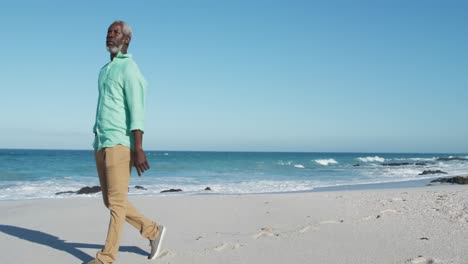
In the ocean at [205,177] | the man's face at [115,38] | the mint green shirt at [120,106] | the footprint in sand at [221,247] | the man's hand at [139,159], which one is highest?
the man's face at [115,38]

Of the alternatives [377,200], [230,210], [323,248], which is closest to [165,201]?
[230,210]

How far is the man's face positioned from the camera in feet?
11.8

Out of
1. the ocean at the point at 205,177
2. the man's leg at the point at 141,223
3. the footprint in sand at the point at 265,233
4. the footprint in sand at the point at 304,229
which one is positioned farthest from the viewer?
the ocean at the point at 205,177

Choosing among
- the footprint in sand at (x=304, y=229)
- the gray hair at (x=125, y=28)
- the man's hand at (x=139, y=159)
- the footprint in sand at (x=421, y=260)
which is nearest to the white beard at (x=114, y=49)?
the gray hair at (x=125, y=28)

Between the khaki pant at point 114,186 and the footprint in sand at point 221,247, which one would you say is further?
the footprint in sand at point 221,247

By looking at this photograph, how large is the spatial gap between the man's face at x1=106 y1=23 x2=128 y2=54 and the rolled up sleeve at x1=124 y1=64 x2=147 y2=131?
0.74 feet

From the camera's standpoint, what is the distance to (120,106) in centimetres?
351

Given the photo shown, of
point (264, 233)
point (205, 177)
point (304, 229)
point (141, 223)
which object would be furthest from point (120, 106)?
point (205, 177)

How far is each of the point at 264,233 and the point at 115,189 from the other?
1.94 meters

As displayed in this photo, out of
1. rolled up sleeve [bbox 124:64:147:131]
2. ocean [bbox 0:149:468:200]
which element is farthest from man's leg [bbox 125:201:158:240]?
ocean [bbox 0:149:468:200]

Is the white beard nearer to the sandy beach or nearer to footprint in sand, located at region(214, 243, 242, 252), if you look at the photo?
the sandy beach

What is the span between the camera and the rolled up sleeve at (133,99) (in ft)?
11.4

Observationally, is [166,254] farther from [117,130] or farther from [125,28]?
[125,28]

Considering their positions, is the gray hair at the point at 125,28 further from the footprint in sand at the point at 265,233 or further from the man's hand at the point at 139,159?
the footprint in sand at the point at 265,233
